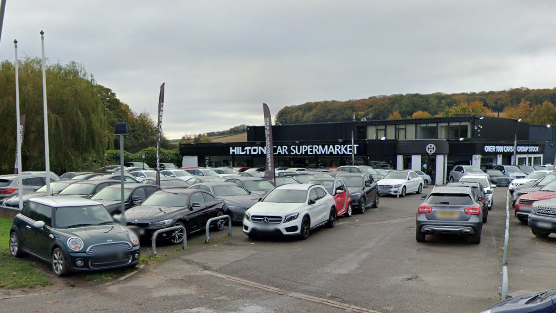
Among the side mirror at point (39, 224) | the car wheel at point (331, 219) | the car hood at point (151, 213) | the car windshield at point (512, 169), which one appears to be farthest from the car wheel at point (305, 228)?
the car windshield at point (512, 169)

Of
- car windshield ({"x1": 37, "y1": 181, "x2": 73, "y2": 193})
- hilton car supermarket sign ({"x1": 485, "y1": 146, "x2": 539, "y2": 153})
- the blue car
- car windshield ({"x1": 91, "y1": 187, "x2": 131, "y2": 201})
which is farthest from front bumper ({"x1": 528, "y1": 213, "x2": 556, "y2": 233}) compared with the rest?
hilton car supermarket sign ({"x1": 485, "y1": 146, "x2": 539, "y2": 153})

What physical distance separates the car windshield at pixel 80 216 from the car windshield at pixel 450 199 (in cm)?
841

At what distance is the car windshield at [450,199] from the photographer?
1240 centimetres

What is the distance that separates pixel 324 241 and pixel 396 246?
206 cm

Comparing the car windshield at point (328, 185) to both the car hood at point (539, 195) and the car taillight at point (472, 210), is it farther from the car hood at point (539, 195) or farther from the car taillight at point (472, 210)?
the car hood at point (539, 195)

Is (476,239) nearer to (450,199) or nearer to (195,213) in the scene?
(450,199)

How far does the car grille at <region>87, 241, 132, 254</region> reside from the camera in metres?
9.27

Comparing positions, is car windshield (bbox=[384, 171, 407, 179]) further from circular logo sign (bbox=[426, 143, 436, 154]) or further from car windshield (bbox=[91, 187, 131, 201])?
car windshield (bbox=[91, 187, 131, 201])

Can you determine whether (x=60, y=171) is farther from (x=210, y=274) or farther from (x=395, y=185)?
(x=210, y=274)

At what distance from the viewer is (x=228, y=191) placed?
17.5 metres

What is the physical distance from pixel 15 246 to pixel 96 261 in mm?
3138

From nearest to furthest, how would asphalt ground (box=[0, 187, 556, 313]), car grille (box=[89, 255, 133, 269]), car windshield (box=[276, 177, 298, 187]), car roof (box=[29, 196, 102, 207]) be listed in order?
asphalt ground (box=[0, 187, 556, 313]) → car grille (box=[89, 255, 133, 269]) → car roof (box=[29, 196, 102, 207]) → car windshield (box=[276, 177, 298, 187])

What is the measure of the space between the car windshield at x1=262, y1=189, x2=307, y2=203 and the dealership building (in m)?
26.7

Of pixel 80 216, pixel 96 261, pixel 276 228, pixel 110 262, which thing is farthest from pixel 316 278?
pixel 80 216
